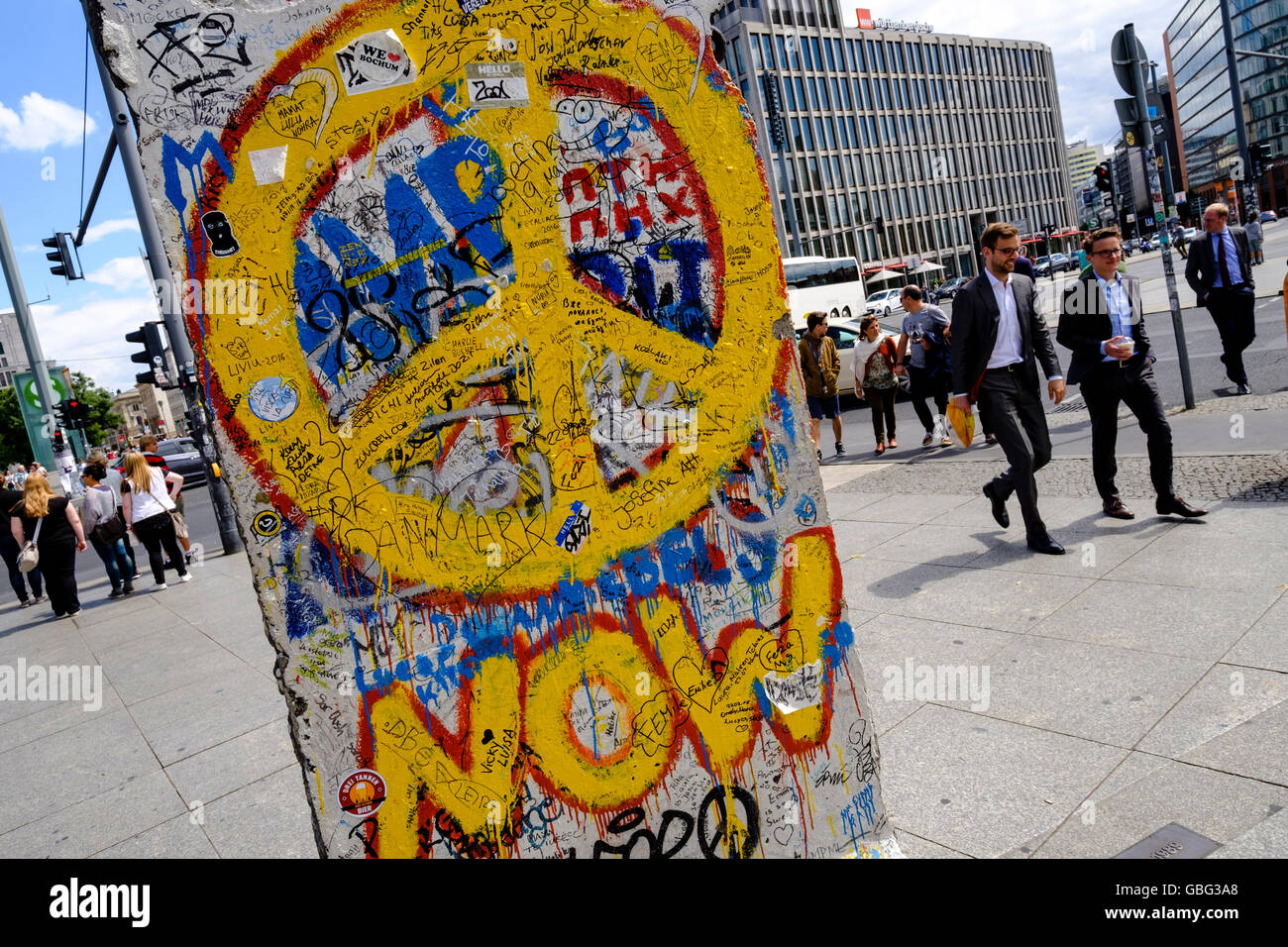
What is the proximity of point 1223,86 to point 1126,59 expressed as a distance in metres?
110

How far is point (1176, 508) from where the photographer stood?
17.3 feet

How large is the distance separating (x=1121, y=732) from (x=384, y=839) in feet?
8.44

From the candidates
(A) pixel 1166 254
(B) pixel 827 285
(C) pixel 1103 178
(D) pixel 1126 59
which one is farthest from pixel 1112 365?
(B) pixel 827 285

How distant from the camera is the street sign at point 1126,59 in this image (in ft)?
26.0

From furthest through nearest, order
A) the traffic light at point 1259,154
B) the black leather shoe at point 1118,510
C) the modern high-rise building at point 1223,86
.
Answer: the modern high-rise building at point 1223,86 → the traffic light at point 1259,154 → the black leather shoe at point 1118,510

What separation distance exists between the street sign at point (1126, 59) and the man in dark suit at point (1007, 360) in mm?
4078

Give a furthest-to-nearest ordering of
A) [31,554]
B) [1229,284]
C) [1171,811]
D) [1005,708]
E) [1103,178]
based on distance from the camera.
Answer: [1103,178] → [31,554] → [1229,284] → [1005,708] → [1171,811]

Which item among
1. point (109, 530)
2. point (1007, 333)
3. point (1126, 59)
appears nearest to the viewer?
point (1007, 333)

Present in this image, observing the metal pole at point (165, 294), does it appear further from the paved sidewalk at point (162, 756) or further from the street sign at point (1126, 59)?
the street sign at point (1126, 59)

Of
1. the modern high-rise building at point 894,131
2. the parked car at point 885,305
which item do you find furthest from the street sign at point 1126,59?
the modern high-rise building at point 894,131

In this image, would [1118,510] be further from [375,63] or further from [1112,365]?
[375,63]

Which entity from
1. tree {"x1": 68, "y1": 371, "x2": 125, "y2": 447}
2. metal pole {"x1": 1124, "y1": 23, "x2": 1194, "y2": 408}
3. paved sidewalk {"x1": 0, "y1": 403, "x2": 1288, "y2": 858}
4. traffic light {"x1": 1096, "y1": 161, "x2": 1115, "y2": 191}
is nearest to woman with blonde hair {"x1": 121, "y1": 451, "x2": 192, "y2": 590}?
paved sidewalk {"x1": 0, "y1": 403, "x2": 1288, "y2": 858}
